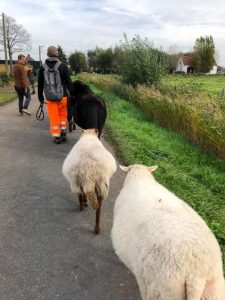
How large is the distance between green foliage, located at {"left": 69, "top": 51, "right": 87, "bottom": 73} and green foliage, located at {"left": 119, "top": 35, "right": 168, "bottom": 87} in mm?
73869

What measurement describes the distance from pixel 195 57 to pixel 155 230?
8904cm

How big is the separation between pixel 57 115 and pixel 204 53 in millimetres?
82071

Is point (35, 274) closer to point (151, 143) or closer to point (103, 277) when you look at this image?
point (103, 277)

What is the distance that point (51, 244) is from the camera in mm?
4324

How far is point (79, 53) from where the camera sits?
94.6 m

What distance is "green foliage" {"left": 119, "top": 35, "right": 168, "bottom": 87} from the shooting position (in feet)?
60.4

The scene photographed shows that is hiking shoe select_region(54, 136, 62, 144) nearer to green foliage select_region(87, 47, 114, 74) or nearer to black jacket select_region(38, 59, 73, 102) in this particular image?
black jacket select_region(38, 59, 73, 102)

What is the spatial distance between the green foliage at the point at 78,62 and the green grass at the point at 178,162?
83.0 meters

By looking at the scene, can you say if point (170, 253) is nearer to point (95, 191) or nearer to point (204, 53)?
point (95, 191)

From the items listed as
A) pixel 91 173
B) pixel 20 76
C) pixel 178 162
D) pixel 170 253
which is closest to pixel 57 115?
pixel 178 162

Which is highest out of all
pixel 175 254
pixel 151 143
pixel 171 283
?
pixel 175 254

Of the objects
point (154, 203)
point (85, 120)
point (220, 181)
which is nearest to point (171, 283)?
point (154, 203)

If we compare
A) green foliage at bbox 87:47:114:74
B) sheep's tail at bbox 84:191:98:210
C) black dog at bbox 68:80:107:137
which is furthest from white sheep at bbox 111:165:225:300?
green foliage at bbox 87:47:114:74

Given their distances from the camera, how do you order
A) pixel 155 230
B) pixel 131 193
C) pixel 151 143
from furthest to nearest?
pixel 151 143, pixel 131 193, pixel 155 230
